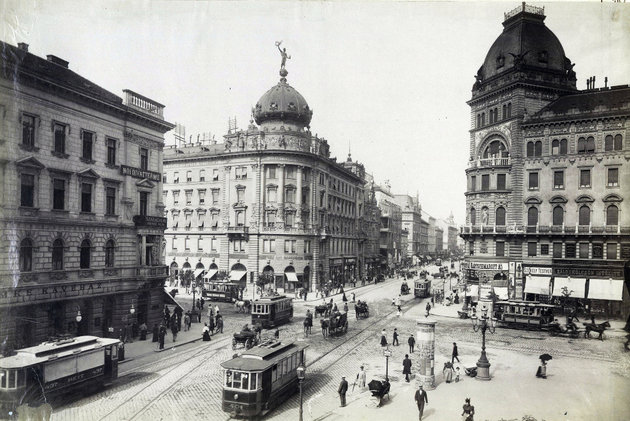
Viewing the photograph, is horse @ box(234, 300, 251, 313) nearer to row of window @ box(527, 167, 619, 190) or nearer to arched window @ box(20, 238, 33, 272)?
arched window @ box(20, 238, 33, 272)

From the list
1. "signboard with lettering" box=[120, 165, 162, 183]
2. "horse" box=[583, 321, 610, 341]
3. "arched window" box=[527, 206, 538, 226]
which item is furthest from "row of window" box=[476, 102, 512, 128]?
"signboard with lettering" box=[120, 165, 162, 183]

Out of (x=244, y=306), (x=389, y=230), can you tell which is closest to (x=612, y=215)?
(x=244, y=306)

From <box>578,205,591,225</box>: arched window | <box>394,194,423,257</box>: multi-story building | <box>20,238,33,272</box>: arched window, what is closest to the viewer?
<box>20,238,33,272</box>: arched window

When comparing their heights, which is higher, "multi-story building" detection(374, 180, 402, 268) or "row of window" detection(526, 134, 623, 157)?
"row of window" detection(526, 134, 623, 157)

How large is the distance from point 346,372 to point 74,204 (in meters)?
18.7

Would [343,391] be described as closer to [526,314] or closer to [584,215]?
[526,314]

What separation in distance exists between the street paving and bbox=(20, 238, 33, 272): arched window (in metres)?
7.31

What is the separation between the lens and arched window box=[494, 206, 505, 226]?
146ft

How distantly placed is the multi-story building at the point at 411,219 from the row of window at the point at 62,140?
107 m

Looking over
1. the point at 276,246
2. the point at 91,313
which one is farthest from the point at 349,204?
the point at 91,313

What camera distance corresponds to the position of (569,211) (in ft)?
132

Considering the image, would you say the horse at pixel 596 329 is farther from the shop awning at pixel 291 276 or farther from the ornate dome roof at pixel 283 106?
the ornate dome roof at pixel 283 106

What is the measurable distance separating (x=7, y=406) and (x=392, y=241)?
9447cm

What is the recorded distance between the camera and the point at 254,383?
15.9 metres
